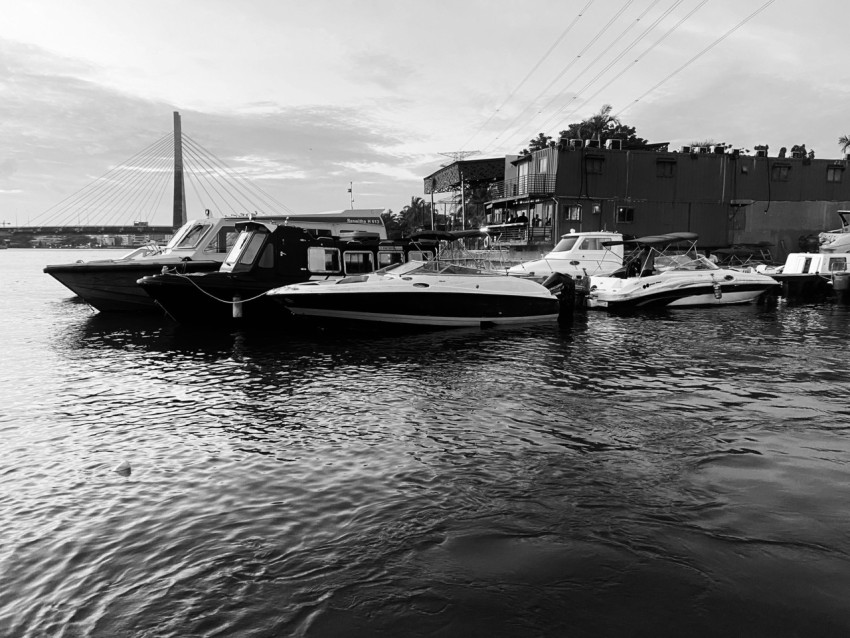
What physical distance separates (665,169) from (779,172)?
11.1 meters

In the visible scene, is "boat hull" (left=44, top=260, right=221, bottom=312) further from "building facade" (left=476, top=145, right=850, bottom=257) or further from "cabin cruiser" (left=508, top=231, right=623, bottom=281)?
"building facade" (left=476, top=145, right=850, bottom=257)

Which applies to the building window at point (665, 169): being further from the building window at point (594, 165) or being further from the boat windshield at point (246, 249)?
the boat windshield at point (246, 249)

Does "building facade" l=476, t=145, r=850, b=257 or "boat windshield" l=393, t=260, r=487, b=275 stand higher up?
"building facade" l=476, t=145, r=850, b=257

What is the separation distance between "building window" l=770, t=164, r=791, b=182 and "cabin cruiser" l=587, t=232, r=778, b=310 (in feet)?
103

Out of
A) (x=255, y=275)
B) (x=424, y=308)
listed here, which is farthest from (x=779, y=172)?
(x=255, y=275)

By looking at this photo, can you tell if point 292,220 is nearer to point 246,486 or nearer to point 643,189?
point 246,486

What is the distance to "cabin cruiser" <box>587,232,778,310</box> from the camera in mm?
24219

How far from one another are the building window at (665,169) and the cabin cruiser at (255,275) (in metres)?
35.6

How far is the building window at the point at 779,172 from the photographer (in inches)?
2048

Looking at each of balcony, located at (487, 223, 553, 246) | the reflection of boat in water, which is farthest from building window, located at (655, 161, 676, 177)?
the reflection of boat in water

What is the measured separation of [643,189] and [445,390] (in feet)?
142

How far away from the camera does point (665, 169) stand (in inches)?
1967

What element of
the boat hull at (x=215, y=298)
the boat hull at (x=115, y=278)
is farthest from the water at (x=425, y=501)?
the boat hull at (x=115, y=278)

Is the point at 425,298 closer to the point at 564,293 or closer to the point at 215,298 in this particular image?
the point at 564,293
